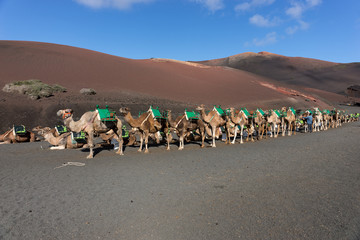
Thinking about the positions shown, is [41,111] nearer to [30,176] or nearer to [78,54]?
[30,176]

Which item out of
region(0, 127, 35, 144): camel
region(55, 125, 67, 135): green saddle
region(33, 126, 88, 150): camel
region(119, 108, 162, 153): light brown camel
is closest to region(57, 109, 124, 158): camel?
region(119, 108, 162, 153): light brown camel

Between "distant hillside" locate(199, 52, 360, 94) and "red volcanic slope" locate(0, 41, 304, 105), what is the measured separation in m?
54.8

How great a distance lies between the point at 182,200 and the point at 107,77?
43.9 meters

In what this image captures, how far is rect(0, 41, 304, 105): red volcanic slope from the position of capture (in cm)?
4009

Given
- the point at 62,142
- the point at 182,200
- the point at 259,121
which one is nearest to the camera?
the point at 182,200

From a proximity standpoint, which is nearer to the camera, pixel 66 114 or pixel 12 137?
pixel 66 114

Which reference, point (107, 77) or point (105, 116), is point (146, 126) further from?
point (107, 77)


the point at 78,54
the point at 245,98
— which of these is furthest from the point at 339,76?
the point at 78,54

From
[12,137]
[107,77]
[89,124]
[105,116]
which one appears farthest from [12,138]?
[107,77]

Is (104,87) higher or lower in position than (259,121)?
higher

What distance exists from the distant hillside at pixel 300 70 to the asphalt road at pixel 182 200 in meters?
102

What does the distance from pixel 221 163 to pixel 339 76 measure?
131734mm

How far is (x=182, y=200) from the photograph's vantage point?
5.34 meters

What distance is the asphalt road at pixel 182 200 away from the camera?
4051 mm
